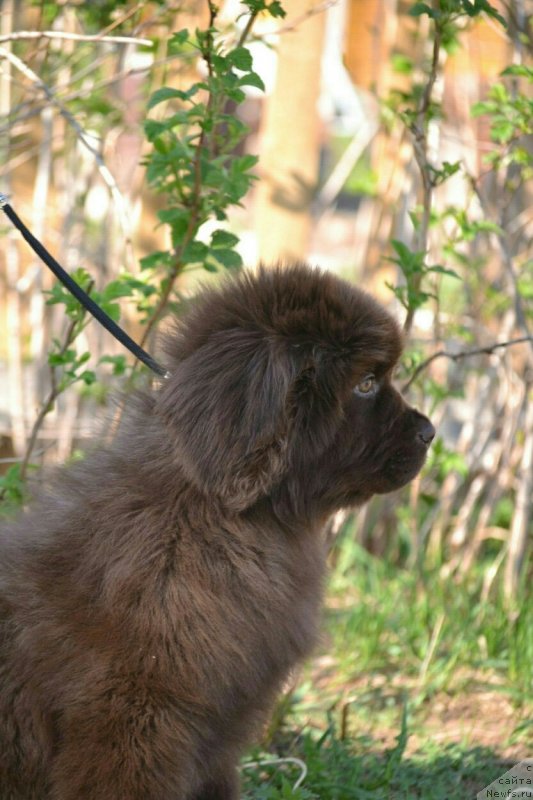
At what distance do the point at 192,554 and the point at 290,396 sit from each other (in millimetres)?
555

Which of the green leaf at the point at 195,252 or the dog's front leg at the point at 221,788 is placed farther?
the green leaf at the point at 195,252

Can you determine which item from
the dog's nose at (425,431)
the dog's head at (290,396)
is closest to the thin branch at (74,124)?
the dog's head at (290,396)

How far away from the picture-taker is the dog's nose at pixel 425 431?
130 inches

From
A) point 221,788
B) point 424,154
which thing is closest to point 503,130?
point 424,154

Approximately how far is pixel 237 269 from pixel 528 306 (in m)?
2.57

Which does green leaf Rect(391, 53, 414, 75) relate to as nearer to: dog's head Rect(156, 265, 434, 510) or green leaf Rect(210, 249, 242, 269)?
green leaf Rect(210, 249, 242, 269)

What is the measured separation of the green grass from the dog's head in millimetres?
798

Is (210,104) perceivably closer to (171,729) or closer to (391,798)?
(171,729)

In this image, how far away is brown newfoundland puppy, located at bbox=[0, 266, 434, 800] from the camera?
9.30ft

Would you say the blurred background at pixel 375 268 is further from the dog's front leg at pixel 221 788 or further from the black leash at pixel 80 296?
the dog's front leg at pixel 221 788

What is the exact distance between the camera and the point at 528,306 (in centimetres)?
549

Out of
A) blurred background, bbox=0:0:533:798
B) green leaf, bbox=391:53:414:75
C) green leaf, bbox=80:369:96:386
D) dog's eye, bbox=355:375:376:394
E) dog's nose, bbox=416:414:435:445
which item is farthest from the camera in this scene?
green leaf, bbox=391:53:414:75

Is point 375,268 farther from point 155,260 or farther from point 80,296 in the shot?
point 80,296

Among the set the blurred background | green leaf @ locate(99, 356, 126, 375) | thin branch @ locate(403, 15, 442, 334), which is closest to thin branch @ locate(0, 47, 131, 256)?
the blurred background
